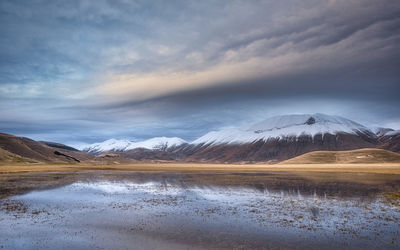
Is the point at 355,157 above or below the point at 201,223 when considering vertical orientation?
above

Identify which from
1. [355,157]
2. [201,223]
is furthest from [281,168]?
[201,223]

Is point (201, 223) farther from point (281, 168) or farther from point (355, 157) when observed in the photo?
point (355, 157)

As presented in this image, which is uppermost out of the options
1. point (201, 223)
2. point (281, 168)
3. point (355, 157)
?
point (355, 157)

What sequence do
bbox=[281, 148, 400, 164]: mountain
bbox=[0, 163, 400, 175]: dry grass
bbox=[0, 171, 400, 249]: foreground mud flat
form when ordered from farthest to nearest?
1. bbox=[281, 148, 400, 164]: mountain
2. bbox=[0, 163, 400, 175]: dry grass
3. bbox=[0, 171, 400, 249]: foreground mud flat

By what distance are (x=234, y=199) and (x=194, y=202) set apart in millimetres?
5277

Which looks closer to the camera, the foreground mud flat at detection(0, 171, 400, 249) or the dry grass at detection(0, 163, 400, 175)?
the foreground mud flat at detection(0, 171, 400, 249)

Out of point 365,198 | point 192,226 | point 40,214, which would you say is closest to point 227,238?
point 192,226

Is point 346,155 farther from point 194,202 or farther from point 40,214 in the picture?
point 40,214

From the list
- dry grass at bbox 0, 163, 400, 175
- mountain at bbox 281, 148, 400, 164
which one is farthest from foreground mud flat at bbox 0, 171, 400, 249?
mountain at bbox 281, 148, 400, 164

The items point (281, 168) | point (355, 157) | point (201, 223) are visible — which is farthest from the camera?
point (355, 157)

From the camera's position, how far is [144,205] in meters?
29.0

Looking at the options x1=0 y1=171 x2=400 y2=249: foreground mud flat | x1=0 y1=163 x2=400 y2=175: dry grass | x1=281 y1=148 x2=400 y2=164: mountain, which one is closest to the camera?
x1=0 y1=171 x2=400 y2=249: foreground mud flat

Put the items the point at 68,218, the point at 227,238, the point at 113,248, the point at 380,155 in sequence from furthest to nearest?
the point at 380,155, the point at 68,218, the point at 227,238, the point at 113,248

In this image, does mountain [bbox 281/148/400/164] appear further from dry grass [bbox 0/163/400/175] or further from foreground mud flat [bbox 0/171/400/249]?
foreground mud flat [bbox 0/171/400/249]
